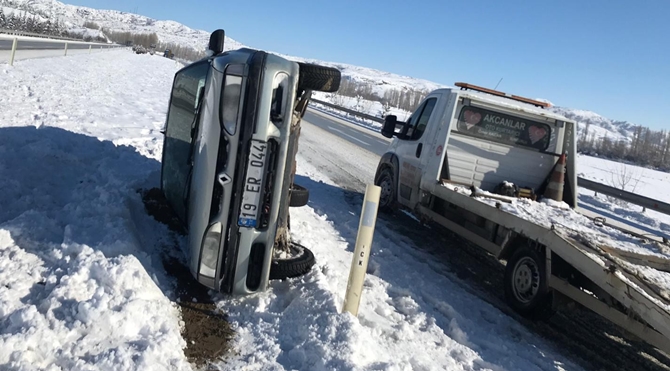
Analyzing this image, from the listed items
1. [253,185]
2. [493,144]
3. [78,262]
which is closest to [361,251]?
[253,185]

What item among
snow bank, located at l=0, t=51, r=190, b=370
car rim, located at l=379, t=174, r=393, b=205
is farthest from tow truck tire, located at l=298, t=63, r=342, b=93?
car rim, located at l=379, t=174, r=393, b=205

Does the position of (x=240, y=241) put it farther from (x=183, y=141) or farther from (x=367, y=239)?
(x=183, y=141)

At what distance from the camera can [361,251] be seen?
3.83 meters

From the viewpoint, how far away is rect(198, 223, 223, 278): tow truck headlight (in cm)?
365

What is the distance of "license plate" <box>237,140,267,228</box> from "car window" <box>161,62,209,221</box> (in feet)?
2.87

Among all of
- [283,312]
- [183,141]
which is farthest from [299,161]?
[283,312]

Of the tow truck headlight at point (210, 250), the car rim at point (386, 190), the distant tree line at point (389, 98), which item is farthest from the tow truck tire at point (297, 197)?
the distant tree line at point (389, 98)

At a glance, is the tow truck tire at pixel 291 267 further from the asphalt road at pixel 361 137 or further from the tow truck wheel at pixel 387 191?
the asphalt road at pixel 361 137

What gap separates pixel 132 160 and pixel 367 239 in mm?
4007

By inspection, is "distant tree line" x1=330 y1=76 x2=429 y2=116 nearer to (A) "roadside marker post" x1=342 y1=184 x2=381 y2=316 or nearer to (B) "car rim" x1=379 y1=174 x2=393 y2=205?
(B) "car rim" x1=379 y1=174 x2=393 y2=205

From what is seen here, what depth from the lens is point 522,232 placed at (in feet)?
16.8

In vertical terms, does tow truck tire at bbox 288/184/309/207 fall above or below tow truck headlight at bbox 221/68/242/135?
below

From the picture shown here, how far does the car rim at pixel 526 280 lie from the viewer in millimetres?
5031

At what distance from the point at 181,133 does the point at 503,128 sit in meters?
4.52
